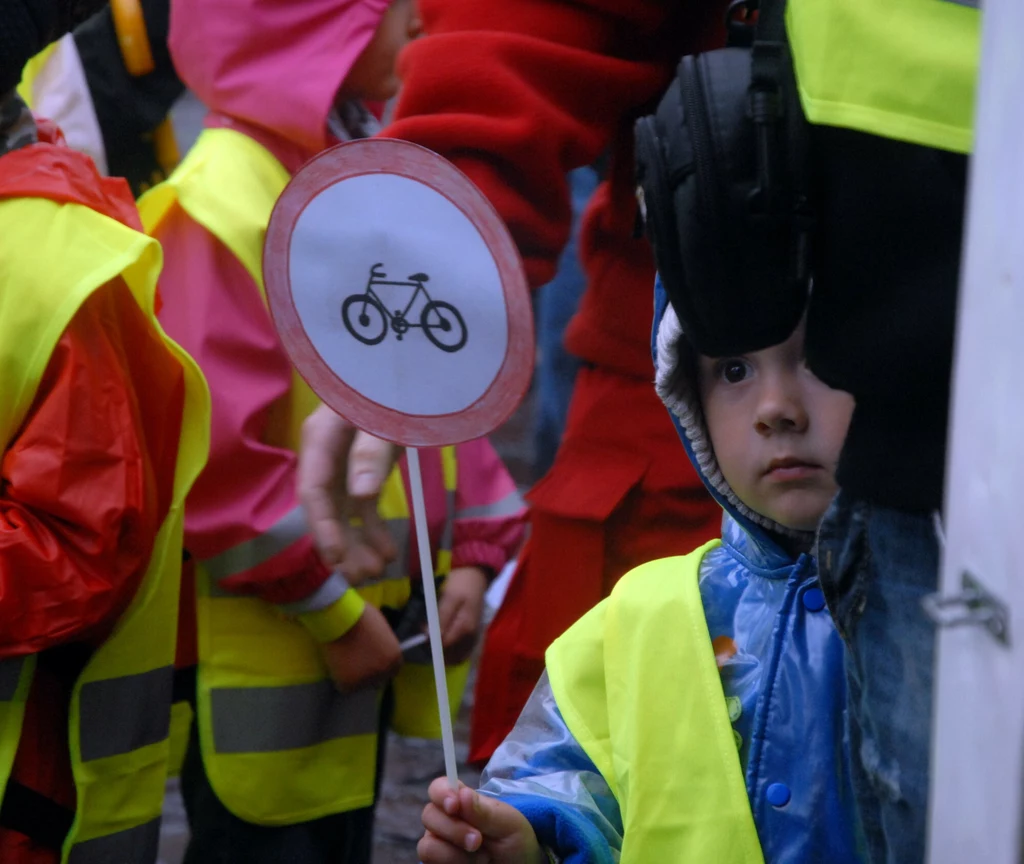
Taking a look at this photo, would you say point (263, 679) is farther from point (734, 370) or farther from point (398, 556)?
point (734, 370)

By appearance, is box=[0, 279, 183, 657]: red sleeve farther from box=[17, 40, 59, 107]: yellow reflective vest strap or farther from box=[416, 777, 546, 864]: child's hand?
box=[17, 40, 59, 107]: yellow reflective vest strap

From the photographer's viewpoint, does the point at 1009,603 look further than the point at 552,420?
No

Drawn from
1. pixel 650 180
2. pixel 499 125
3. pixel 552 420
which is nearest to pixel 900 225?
pixel 650 180

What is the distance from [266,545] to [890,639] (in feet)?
5.00

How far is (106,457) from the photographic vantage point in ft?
6.72

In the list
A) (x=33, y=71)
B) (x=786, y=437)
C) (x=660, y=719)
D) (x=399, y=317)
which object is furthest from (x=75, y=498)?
(x=33, y=71)

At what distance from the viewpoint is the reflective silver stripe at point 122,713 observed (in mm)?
2127

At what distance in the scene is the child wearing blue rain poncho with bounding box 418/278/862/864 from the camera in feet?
4.68

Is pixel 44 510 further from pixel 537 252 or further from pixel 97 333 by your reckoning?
pixel 537 252

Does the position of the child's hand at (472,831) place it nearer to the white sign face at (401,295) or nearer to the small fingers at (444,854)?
the small fingers at (444,854)

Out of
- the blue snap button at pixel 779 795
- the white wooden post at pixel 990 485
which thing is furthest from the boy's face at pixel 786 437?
the white wooden post at pixel 990 485

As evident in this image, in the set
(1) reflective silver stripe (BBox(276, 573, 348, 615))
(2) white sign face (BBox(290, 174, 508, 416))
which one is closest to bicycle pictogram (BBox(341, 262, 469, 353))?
(2) white sign face (BBox(290, 174, 508, 416))

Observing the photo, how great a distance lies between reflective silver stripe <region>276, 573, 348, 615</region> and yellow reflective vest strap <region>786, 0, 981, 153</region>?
1.65m

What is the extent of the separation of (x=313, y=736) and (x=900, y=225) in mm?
1824
